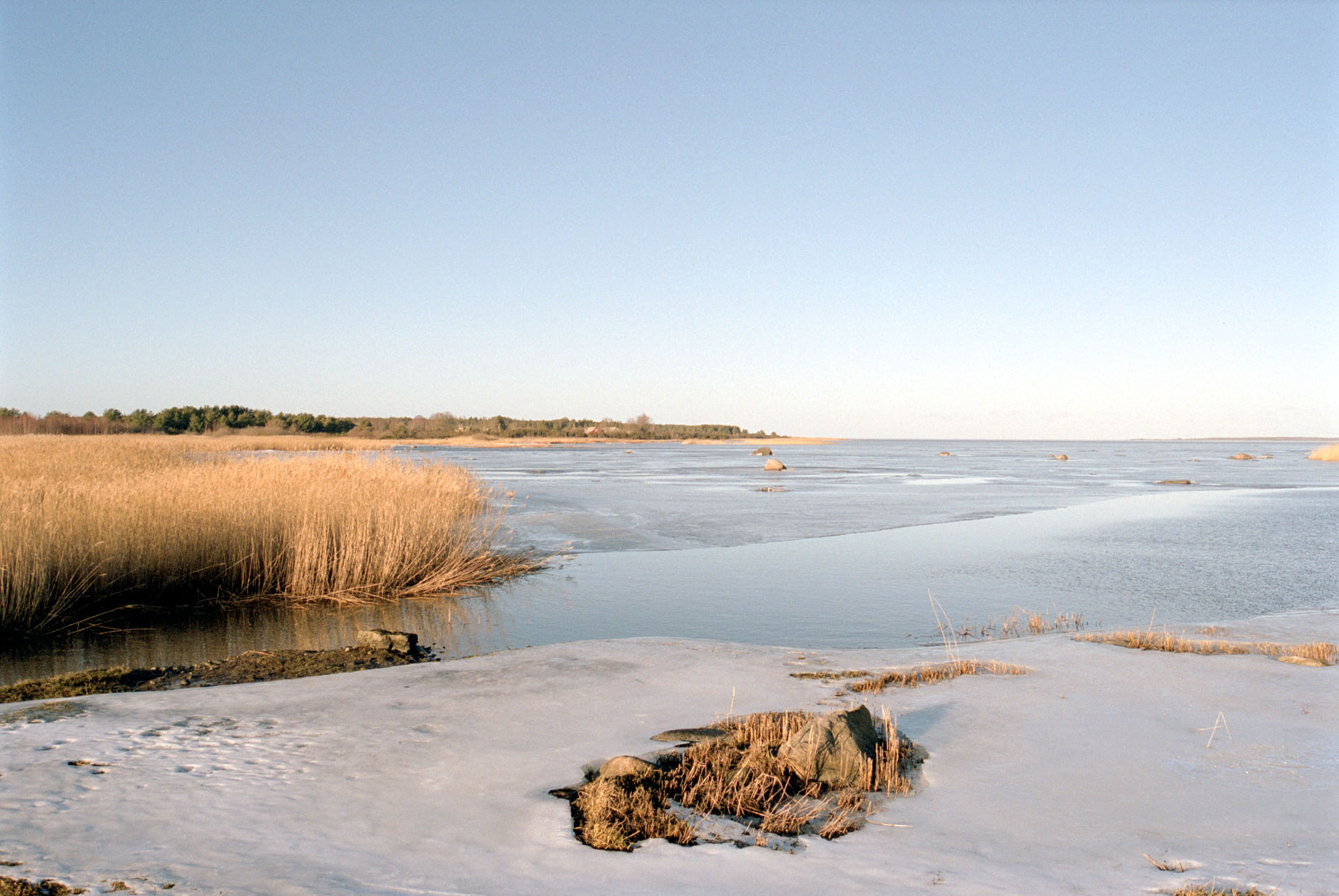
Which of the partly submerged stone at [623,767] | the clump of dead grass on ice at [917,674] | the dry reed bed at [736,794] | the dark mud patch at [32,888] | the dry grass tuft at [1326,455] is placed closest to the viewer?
the dark mud patch at [32,888]

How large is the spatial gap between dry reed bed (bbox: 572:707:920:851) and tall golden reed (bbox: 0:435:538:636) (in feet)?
24.5

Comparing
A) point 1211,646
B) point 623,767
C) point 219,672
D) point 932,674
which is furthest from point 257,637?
point 1211,646

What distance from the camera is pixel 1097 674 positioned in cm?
673

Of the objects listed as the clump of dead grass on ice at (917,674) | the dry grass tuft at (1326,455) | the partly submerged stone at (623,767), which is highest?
the dry grass tuft at (1326,455)

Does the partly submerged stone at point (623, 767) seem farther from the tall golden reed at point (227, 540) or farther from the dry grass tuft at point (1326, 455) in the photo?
the dry grass tuft at point (1326, 455)

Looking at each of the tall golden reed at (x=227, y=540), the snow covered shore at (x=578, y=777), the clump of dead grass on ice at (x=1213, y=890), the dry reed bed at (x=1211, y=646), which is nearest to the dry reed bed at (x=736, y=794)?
the snow covered shore at (x=578, y=777)

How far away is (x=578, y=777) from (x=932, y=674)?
3.40 metres

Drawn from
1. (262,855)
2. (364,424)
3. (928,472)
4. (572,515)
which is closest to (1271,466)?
(928,472)

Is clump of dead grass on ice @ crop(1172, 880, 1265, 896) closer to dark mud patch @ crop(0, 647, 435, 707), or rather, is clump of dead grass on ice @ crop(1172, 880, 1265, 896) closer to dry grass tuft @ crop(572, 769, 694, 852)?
dry grass tuft @ crop(572, 769, 694, 852)

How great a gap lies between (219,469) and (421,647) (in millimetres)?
7001

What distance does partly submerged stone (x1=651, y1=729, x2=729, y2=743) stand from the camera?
4.91m

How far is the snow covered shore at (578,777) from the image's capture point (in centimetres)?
331

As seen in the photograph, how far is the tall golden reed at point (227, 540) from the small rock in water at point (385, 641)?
→ 311cm

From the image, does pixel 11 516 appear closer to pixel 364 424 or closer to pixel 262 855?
pixel 262 855
